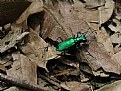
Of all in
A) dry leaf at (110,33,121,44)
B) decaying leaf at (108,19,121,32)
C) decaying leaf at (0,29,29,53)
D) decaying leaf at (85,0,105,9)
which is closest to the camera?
decaying leaf at (0,29,29,53)

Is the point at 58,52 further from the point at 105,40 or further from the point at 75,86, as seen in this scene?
the point at 105,40

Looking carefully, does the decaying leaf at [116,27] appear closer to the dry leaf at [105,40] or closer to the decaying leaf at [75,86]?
the dry leaf at [105,40]

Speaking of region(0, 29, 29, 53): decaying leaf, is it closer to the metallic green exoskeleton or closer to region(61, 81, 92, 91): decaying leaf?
the metallic green exoskeleton

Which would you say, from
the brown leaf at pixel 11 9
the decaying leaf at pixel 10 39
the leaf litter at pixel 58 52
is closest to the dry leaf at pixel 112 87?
the leaf litter at pixel 58 52

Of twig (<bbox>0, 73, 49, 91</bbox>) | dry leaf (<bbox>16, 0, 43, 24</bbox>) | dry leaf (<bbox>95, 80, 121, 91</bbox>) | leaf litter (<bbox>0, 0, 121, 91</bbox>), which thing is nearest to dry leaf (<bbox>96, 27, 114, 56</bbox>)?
leaf litter (<bbox>0, 0, 121, 91</bbox>)

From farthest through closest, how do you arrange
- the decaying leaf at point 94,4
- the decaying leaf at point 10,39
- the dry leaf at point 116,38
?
the decaying leaf at point 94,4 < the dry leaf at point 116,38 < the decaying leaf at point 10,39

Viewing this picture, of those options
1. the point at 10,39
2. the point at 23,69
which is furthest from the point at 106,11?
the point at 23,69

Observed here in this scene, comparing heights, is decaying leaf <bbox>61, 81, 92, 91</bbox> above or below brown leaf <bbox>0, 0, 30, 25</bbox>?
below
